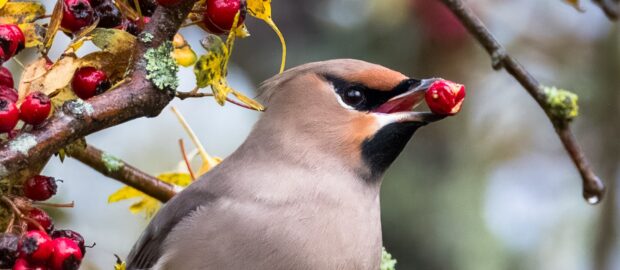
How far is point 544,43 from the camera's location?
6.68m

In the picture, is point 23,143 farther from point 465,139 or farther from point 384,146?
point 465,139

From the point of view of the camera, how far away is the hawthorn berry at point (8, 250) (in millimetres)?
2033

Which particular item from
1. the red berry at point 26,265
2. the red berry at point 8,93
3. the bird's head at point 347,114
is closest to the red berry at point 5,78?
the red berry at point 8,93

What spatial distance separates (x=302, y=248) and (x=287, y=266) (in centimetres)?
6

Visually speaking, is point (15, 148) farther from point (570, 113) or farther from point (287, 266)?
point (570, 113)

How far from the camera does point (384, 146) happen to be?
2949 mm

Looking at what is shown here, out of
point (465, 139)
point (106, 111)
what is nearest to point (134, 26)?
point (106, 111)

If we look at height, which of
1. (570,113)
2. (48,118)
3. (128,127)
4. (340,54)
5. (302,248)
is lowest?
(128,127)

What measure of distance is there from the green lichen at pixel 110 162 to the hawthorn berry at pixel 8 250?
85cm

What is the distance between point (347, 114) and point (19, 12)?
1053 millimetres

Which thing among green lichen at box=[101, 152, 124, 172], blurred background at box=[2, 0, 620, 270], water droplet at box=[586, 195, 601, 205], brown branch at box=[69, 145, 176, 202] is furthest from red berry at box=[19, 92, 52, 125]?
blurred background at box=[2, 0, 620, 270]

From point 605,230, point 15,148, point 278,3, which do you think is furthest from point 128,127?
point 15,148

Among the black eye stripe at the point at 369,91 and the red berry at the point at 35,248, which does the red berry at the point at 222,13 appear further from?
the black eye stripe at the point at 369,91

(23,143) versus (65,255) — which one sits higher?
(23,143)
